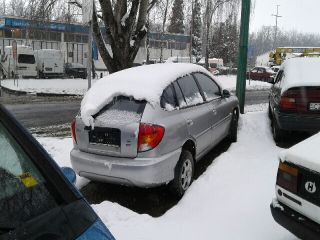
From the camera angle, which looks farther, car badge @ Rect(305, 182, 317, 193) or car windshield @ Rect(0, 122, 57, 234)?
car badge @ Rect(305, 182, 317, 193)

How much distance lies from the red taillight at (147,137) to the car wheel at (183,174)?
1.84ft

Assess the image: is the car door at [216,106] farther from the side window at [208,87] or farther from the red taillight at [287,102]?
the red taillight at [287,102]

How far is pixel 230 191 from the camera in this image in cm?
514

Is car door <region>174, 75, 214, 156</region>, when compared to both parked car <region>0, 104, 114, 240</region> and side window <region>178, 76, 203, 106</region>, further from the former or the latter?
parked car <region>0, 104, 114, 240</region>

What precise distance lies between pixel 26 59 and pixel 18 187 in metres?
29.9

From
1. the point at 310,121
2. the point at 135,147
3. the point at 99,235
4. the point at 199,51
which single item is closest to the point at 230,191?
the point at 135,147

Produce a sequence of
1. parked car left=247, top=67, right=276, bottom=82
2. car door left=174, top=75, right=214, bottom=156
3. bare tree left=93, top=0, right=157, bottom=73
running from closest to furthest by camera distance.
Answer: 1. car door left=174, top=75, right=214, bottom=156
2. bare tree left=93, top=0, right=157, bottom=73
3. parked car left=247, top=67, right=276, bottom=82

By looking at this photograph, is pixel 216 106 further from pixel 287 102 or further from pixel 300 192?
pixel 300 192

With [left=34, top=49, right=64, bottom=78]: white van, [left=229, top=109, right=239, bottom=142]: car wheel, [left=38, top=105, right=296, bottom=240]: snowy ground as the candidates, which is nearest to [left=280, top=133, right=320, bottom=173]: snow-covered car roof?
[left=38, top=105, right=296, bottom=240]: snowy ground

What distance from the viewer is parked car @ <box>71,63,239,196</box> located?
4672 mm

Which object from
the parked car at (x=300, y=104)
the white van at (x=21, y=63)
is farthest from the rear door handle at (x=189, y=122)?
the white van at (x=21, y=63)

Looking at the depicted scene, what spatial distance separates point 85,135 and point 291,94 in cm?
356

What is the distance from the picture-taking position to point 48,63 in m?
31.8

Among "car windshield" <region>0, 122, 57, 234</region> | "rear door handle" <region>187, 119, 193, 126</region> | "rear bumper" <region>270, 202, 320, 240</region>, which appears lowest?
"rear bumper" <region>270, 202, 320, 240</region>
